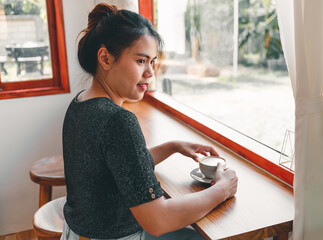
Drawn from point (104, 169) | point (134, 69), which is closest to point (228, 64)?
point (134, 69)

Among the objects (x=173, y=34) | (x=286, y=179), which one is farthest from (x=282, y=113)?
(x=286, y=179)

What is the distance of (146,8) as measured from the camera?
2.65m

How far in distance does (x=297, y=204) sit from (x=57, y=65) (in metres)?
2.08

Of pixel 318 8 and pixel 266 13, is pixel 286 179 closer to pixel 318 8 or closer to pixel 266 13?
pixel 318 8

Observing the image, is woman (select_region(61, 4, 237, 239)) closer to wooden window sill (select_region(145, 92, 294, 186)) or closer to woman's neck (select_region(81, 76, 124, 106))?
woman's neck (select_region(81, 76, 124, 106))

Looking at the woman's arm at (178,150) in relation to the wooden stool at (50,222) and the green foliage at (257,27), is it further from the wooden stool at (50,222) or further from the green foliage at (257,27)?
the green foliage at (257,27)

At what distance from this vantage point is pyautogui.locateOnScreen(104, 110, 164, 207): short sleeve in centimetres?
91

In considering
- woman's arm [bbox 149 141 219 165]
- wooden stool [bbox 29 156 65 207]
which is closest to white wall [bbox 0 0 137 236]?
wooden stool [bbox 29 156 65 207]

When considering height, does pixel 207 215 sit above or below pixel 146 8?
below

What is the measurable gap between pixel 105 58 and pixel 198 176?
554 mm

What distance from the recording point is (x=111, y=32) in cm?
103

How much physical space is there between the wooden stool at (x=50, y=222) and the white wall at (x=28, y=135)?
36.6 inches

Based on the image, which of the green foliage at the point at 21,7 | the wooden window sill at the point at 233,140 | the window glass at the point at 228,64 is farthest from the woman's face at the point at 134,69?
the green foliage at the point at 21,7

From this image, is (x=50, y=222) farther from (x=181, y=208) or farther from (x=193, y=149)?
(x=181, y=208)
